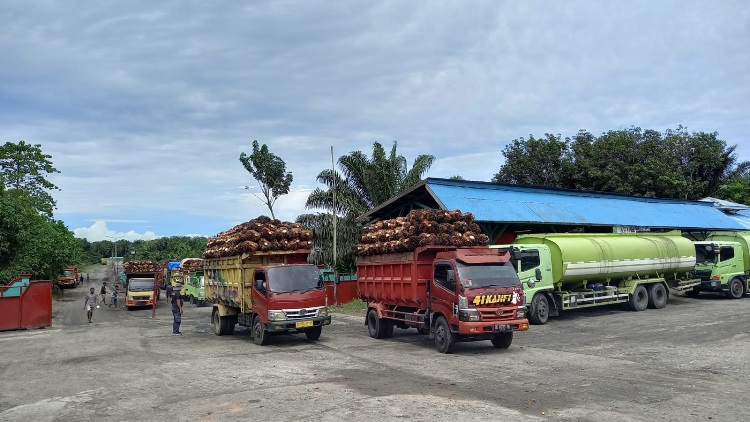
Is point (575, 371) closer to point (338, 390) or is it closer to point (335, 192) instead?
point (338, 390)

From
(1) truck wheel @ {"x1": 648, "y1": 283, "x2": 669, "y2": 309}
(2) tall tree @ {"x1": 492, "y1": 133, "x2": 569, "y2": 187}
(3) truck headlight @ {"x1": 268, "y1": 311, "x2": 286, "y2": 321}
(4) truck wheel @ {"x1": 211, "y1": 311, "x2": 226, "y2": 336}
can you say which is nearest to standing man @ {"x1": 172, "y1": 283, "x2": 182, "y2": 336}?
(4) truck wheel @ {"x1": 211, "y1": 311, "x2": 226, "y2": 336}

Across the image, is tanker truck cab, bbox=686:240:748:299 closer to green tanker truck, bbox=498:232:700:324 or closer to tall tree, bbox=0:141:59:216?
green tanker truck, bbox=498:232:700:324

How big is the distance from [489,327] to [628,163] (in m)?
32.7

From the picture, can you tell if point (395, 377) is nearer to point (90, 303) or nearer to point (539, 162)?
point (90, 303)

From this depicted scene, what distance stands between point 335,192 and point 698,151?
29.9 meters

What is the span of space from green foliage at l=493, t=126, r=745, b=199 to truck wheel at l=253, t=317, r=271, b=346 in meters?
30.6

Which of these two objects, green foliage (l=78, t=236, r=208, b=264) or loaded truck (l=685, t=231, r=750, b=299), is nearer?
loaded truck (l=685, t=231, r=750, b=299)

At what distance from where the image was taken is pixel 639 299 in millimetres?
22109

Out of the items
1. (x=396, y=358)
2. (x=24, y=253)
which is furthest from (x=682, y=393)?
(x=24, y=253)

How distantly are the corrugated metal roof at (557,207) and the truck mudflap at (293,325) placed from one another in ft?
28.6

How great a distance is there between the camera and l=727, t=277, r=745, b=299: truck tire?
2578cm

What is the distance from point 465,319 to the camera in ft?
42.1

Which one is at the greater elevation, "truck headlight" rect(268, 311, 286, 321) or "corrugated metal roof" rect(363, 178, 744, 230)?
"corrugated metal roof" rect(363, 178, 744, 230)

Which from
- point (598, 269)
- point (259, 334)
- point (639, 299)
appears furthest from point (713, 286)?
point (259, 334)
